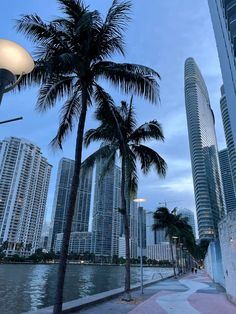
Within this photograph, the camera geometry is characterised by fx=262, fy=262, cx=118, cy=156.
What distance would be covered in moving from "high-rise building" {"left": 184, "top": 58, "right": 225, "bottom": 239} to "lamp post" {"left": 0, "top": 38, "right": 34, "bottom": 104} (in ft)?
370

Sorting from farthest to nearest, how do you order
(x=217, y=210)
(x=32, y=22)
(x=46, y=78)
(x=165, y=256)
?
(x=165, y=256), (x=217, y=210), (x=46, y=78), (x=32, y=22)

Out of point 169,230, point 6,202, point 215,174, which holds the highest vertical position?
point 215,174

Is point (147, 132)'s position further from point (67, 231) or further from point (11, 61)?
point (11, 61)

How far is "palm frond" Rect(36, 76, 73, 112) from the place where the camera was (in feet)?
29.6

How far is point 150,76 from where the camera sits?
29.6ft

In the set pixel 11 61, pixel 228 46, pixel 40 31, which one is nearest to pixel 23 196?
pixel 228 46

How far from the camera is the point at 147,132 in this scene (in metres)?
14.1

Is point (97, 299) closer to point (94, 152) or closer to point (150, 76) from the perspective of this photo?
point (94, 152)

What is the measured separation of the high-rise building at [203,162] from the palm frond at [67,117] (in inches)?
4236

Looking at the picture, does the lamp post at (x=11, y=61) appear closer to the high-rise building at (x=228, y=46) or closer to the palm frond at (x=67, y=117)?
the palm frond at (x=67, y=117)

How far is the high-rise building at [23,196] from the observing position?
71.8m

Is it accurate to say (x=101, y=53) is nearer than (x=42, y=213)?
Yes

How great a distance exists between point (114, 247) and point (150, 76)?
123403 millimetres

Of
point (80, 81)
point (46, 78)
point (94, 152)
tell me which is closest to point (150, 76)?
point (80, 81)
